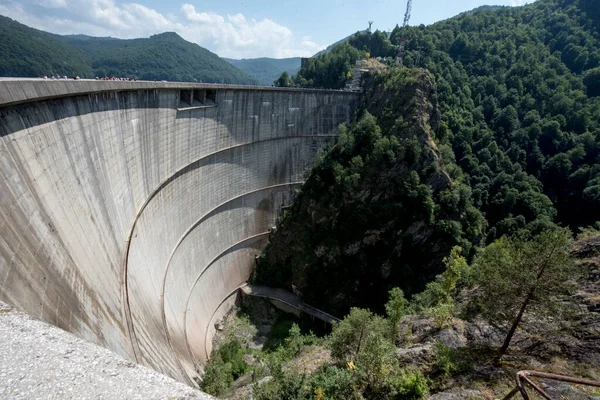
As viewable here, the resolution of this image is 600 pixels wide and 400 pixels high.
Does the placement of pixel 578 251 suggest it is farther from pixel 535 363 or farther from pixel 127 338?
pixel 127 338

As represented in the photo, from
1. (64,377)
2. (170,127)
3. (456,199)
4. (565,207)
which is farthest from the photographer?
(565,207)

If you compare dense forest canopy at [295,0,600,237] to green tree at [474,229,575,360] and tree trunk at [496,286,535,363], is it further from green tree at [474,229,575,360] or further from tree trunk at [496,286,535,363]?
tree trunk at [496,286,535,363]

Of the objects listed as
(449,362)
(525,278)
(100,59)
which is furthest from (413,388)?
(100,59)

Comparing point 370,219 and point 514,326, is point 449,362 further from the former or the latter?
point 370,219

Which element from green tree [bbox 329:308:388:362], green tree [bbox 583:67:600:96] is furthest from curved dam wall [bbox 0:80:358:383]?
green tree [bbox 583:67:600:96]

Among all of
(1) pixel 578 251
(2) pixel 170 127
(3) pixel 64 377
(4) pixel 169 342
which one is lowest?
(4) pixel 169 342

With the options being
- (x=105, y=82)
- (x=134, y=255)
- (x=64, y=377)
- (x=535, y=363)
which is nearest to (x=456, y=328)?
(x=535, y=363)

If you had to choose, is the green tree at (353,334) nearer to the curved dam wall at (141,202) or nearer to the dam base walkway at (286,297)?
the curved dam wall at (141,202)
